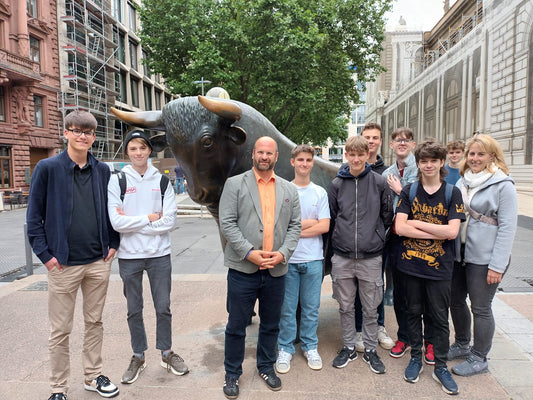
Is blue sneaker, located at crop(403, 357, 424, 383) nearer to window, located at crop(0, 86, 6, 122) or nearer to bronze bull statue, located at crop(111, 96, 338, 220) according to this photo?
bronze bull statue, located at crop(111, 96, 338, 220)

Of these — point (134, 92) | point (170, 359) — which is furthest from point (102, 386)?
point (134, 92)

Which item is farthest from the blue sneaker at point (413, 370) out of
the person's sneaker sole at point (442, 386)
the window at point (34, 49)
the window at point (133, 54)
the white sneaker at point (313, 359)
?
the window at point (133, 54)

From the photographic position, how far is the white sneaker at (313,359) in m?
3.02

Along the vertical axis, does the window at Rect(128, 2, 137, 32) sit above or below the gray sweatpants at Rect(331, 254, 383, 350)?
above

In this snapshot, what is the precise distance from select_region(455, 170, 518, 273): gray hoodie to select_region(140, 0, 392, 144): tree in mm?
14877

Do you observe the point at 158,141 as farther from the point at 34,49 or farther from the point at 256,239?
the point at 34,49

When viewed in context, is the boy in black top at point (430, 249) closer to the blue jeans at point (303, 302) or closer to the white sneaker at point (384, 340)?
the white sneaker at point (384, 340)

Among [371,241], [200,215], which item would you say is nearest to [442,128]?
[200,215]

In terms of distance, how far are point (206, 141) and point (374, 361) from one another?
2.20 meters

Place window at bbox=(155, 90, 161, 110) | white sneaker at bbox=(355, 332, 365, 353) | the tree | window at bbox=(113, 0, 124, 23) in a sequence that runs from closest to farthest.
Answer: white sneaker at bbox=(355, 332, 365, 353) < the tree < window at bbox=(113, 0, 124, 23) < window at bbox=(155, 90, 161, 110)

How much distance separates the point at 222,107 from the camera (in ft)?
8.79

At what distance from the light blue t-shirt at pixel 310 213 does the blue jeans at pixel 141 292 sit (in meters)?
1.03

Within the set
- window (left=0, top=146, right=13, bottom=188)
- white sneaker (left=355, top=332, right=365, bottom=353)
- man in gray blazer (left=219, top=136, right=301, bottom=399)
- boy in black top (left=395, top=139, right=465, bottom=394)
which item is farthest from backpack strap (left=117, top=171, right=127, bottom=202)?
window (left=0, top=146, right=13, bottom=188)

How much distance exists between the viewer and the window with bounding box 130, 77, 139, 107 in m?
34.8
